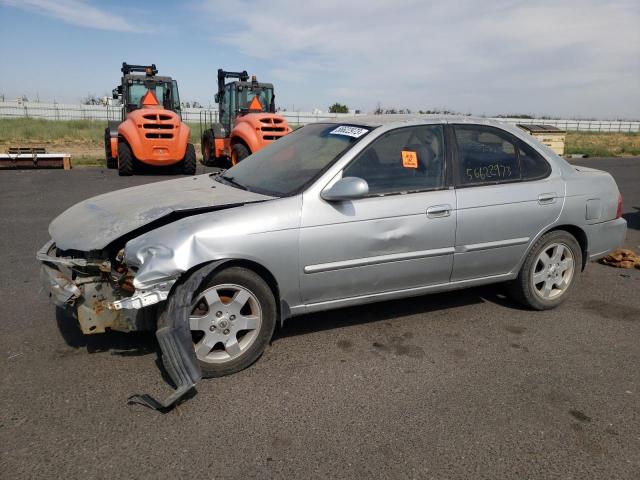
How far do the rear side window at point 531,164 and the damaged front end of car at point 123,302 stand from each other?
3.01m

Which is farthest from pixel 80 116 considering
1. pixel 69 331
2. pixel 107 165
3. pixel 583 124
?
pixel 583 124

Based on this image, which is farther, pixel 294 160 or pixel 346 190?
pixel 294 160

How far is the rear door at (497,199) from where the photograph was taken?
412cm

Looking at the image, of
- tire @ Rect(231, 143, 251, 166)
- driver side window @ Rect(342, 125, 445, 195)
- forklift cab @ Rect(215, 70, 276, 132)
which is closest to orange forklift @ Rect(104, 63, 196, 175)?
tire @ Rect(231, 143, 251, 166)

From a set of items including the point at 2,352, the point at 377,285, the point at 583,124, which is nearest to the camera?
the point at 2,352

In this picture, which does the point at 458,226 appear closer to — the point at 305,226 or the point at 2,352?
the point at 305,226

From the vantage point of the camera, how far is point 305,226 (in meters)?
3.51

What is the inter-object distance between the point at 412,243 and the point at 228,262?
1.38 m

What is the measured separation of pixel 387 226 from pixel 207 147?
1441 centimetres

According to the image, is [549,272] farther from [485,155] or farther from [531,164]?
[485,155]

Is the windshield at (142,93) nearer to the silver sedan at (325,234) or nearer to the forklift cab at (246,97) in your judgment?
the forklift cab at (246,97)

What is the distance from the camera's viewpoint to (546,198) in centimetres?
442

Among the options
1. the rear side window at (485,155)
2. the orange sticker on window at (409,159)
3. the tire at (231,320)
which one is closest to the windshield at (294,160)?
the orange sticker on window at (409,159)

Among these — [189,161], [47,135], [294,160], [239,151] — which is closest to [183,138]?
[189,161]
